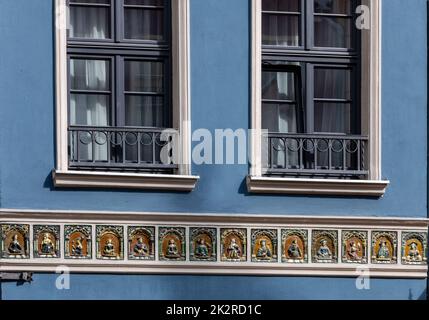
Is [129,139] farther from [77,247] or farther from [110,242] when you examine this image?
[77,247]

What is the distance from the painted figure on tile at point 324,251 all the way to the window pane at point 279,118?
1286 mm

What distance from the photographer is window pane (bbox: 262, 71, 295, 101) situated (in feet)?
57.3

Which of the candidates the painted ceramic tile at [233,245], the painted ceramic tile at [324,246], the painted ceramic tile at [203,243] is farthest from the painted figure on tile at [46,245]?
the painted ceramic tile at [324,246]

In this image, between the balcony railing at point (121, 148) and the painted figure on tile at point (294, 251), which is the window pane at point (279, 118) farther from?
the painted figure on tile at point (294, 251)

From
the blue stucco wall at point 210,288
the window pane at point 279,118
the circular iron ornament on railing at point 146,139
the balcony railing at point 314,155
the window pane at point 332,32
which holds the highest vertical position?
the window pane at point 332,32

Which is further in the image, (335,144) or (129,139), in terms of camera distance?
(335,144)

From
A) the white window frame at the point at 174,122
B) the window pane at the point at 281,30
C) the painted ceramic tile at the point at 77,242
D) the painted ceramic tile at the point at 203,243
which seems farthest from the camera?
the window pane at the point at 281,30

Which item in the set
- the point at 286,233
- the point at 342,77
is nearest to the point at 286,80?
the point at 342,77

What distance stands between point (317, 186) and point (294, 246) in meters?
0.67

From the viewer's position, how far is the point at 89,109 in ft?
56.1

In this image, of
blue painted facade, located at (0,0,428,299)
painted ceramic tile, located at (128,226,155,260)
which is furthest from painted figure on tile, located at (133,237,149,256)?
blue painted facade, located at (0,0,428,299)

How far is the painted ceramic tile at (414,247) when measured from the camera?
56.3 feet

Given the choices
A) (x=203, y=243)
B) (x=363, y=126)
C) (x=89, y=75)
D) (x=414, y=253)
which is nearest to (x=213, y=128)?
(x=203, y=243)
